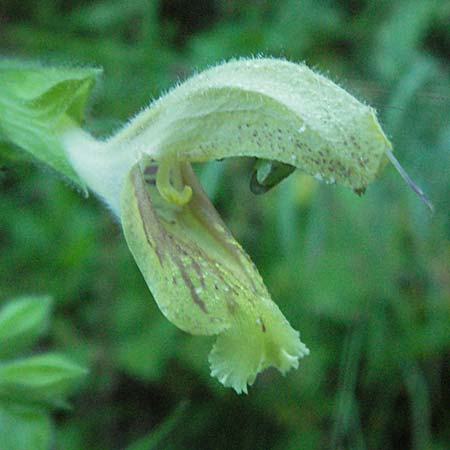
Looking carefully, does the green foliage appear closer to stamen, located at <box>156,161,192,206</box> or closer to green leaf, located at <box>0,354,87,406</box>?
green leaf, located at <box>0,354,87,406</box>

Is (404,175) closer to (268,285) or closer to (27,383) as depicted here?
(27,383)

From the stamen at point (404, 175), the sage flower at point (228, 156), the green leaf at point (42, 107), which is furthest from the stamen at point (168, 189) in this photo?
the stamen at point (404, 175)

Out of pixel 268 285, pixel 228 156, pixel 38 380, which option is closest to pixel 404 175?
pixel 228 156

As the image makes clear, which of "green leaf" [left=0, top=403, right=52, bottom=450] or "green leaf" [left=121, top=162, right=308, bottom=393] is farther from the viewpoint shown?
"green leaf" [left=0, top=403, right=52, bottom=450]

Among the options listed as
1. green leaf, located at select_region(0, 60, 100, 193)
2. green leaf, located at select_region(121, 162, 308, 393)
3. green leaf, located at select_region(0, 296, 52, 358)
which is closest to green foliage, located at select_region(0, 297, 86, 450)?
green leaf, located at select_region(0, 296, 52, 358)

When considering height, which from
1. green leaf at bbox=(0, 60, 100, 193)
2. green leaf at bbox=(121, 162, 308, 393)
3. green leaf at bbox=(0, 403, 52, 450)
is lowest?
green leaf at bbox=(0, 403, 52, 450)

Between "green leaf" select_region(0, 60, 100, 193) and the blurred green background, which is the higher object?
"green leaf" select_region(0, 60, 100, 193)
